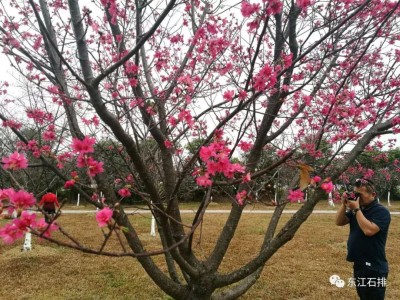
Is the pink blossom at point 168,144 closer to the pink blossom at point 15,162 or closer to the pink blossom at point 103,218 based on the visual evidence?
the pink blossom at point 15,162


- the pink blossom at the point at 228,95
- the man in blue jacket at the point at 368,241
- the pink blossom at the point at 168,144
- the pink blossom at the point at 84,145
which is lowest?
the man in blue jacket at the point at 368,241

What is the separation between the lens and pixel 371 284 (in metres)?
3.22

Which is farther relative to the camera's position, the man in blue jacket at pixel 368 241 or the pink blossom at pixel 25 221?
the man in blue jacket at pixel 368 241

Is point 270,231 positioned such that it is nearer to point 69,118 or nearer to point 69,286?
point 69,118

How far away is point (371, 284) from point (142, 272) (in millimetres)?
4425

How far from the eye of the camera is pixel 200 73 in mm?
4043

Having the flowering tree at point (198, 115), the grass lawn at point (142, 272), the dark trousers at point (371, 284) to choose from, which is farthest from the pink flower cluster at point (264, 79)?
the grass lawn at point (142, 272)

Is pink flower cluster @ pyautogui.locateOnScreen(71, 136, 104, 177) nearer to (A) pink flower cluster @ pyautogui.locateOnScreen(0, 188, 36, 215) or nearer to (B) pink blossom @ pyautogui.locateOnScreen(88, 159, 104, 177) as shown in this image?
(B) pink blossom @ pyautogui.locateOnScreen(88, 159, 104, 177)

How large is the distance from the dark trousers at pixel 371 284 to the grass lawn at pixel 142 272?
5.96ft

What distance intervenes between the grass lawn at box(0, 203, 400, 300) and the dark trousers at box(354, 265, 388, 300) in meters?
1.82

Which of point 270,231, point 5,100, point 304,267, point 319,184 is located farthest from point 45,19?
point 304,267

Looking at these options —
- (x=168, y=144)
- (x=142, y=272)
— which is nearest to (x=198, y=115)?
(x=168, y=144)

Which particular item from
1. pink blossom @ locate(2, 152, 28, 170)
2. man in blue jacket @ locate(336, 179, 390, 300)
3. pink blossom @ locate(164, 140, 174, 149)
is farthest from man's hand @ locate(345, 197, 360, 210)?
pink blossom @ locate(2, 152, 28, 170)

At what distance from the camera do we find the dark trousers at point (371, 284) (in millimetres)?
3176
